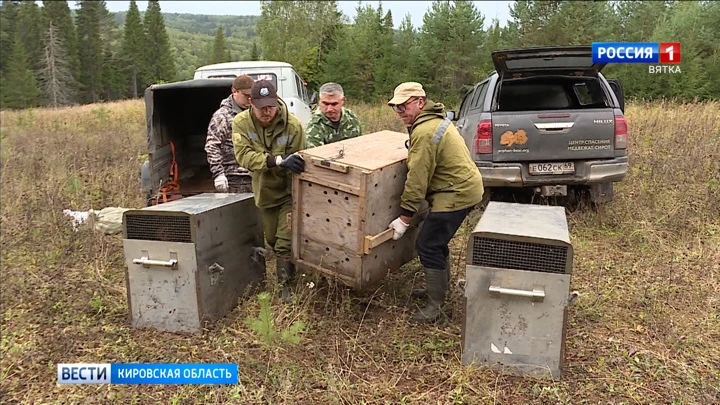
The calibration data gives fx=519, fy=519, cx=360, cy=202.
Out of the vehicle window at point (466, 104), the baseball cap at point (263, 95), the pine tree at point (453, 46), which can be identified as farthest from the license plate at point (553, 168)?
the pine tree at point (453, 46)

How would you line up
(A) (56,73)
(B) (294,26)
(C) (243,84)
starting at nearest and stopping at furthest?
(C) (243,84) → (B) (294,26) → (A) (56,73)

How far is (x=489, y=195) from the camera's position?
6.25 meters

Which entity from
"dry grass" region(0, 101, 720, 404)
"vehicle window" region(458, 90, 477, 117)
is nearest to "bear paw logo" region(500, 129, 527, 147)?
"dry grass" region(0, 101, 720, 404)

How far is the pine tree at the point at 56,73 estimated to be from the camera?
1758 inches

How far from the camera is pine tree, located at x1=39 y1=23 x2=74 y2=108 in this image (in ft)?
147

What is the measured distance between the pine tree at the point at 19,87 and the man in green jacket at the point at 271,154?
45.1 m

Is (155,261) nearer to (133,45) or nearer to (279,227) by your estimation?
(279,227)

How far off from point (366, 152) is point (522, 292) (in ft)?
5.03

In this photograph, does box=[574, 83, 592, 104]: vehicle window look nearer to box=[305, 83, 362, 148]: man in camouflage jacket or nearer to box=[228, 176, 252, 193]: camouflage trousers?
box=[305, 83, 362, 148]: man in camouflage jacket

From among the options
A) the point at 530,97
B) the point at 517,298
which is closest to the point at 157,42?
the point at 530,97

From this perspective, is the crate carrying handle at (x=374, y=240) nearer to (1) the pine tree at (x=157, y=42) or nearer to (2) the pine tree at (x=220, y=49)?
(1) the pine tree at (x=157, y=42)

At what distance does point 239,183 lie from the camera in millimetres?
5664

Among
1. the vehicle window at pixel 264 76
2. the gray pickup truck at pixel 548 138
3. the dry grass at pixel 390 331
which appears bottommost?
the dry grass at pixel 390 331

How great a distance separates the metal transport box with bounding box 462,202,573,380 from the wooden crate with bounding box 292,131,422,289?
74cm
